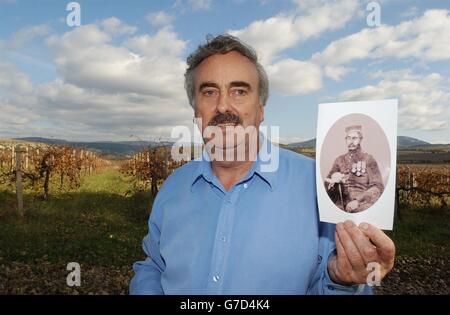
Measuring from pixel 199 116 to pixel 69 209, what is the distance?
12333mm

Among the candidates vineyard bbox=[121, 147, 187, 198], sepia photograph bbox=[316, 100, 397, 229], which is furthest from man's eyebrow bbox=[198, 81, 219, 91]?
vineyard bbox=[121, 147, 187, 198]

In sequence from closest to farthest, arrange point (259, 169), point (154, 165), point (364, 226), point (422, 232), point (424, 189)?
point (364, 226) < point (259, 169) < point (422, 232) < point (154, 165) < point (424, 189)

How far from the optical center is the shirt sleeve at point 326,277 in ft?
6.97

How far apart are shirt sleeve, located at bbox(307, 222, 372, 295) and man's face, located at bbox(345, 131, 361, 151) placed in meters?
0.67

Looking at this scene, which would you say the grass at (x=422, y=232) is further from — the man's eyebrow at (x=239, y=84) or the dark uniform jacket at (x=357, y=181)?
the dark uniform jacket at (x=357, y=181)

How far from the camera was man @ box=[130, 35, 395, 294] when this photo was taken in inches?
91.7

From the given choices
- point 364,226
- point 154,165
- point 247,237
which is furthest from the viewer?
point 154,165

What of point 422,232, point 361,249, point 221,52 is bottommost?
point 422,232

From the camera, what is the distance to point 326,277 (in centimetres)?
219

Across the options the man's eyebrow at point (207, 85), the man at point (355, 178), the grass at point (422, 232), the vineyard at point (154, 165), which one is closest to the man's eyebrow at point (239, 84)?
the man's eyebrow at point (207, 85)

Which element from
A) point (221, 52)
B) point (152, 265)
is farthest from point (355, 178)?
point (152, 265)

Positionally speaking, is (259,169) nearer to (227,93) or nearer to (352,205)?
(227,93)

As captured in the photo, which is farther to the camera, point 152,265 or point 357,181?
point 152,265

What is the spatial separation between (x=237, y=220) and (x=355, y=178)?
838 millimetres
